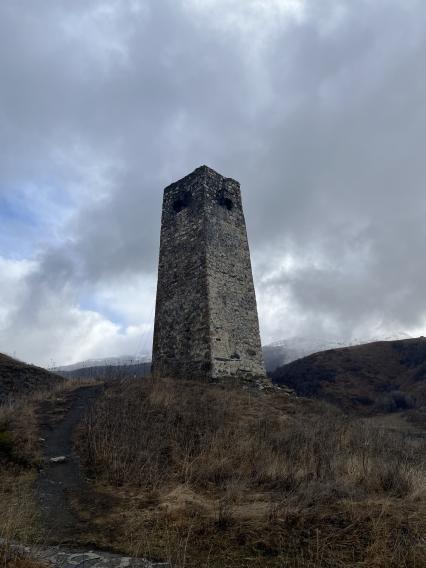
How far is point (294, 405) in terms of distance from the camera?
1376cm

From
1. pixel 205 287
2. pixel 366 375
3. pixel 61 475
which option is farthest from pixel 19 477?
pixel 366 375

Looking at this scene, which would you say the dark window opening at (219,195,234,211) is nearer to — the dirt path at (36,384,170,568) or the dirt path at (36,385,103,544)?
the dirt path at (36,385,103,544)

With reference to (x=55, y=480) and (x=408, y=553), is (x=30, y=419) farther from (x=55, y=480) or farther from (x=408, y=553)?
(x=408, y=553)

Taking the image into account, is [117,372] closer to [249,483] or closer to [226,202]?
[226,202]

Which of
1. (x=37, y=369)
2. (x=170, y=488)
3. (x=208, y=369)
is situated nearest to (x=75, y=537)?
(x=170, y=488)

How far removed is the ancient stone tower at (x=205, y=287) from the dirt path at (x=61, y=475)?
432 cm

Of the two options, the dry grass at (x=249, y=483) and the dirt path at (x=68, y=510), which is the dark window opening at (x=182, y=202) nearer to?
the dry grass at (x=249, y=483)

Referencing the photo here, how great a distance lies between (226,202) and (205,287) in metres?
4.64

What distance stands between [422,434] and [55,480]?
1451 centimetres

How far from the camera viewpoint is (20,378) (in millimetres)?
19312

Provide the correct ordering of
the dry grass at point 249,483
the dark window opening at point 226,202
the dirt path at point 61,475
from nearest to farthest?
the dry grass at point 249,483 → the dirt path at point 61,475 → the dark window opening at point 226,202

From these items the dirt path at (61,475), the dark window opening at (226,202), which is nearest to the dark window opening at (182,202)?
the dark window opening at (226,202)

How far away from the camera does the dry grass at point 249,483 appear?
396cm

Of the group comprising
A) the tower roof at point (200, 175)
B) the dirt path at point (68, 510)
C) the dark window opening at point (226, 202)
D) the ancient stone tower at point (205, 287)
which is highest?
Answer: the tower roof at point (200, 175)
